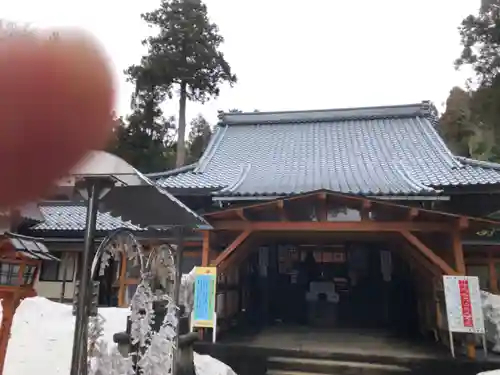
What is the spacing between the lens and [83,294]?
116 inches

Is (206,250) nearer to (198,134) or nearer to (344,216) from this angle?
(344,216)

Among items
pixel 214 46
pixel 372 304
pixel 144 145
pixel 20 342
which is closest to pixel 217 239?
pixel 20 342

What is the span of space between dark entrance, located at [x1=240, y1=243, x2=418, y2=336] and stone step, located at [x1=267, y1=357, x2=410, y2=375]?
363 cm

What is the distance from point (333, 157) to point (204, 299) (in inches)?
240

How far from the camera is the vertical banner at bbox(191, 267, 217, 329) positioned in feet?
22.7

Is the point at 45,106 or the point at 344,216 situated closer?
the point at 45,106

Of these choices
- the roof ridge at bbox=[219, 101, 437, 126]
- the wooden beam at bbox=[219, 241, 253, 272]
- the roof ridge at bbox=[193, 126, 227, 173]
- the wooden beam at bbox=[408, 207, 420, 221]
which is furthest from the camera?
the roof ridge at bbox=[219, 101, 437, 126]

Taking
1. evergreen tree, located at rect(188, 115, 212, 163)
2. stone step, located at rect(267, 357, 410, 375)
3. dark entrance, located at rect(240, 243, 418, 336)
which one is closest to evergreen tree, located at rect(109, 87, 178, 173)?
evergreen tree, located at rect(188, 115, 212, 163)

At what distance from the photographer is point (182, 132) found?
2075 cm

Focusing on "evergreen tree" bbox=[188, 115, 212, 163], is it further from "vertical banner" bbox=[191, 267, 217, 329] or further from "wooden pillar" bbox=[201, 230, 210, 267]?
"vertical banner" bbox=[191, 267, 217, 329]

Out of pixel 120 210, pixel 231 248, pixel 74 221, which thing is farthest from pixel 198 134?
pixel 120 210

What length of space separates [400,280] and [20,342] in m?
8.34

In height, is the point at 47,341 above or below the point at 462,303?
below

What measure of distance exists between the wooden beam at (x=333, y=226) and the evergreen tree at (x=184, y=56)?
13250mm
